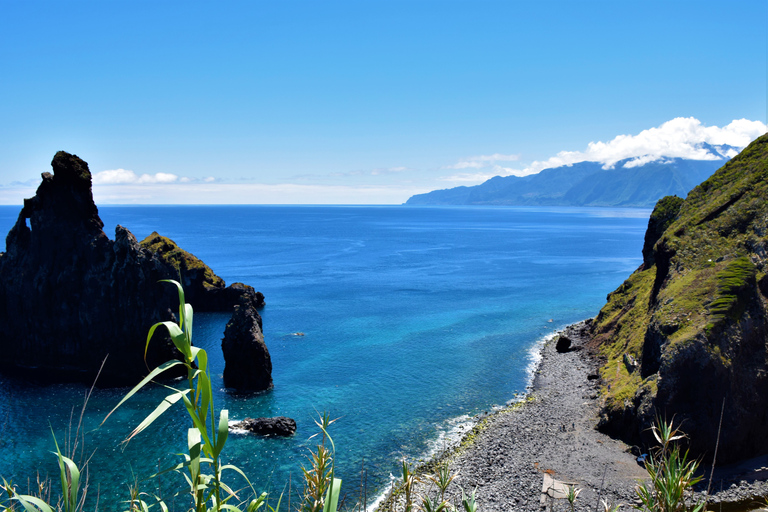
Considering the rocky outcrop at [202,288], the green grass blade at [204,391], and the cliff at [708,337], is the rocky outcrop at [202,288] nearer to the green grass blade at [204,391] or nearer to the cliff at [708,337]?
the cliff at [708,337]

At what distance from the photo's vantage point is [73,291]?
57875 mm

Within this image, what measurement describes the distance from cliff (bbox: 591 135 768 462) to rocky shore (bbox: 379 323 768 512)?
2.13 meters

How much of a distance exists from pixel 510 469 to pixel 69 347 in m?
51.3

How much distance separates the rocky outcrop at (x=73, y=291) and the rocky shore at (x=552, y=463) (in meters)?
31.0

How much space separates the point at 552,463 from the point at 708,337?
49.2 ft

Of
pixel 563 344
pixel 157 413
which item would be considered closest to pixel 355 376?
pixel 563 344

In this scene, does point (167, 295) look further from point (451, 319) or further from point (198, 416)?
point (198, 416)

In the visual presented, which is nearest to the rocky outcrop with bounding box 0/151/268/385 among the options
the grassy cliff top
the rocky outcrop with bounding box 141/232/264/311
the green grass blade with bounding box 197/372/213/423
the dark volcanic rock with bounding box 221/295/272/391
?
the dark volcanic rock with bounding box 221/295/272/391

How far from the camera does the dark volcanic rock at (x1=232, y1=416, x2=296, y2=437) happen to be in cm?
4075

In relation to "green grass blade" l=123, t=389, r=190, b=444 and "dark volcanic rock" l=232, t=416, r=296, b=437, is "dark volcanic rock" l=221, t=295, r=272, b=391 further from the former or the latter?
"green grass blade" l=123, t=389, r=190, b=444

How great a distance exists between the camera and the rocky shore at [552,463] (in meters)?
31.3

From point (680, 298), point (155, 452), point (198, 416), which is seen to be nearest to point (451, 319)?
point (680, 298)

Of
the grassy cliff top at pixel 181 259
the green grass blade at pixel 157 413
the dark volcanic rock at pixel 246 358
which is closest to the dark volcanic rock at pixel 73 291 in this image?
the dark volcanic rock at pixel 246 358

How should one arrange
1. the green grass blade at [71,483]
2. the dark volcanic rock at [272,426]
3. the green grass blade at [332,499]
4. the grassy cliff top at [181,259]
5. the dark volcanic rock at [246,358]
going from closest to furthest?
the green grass blade at [71,483] < the green grass blade at [332,499] < the dark volcanic rock at [272,426] < the dark volcanic rock at [246,358] < the grassy cliff top at [181,259]
